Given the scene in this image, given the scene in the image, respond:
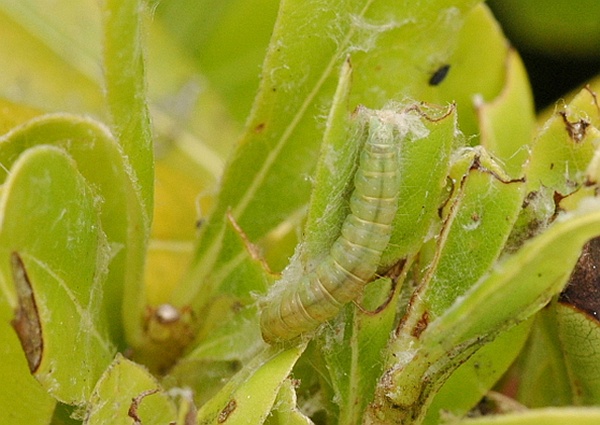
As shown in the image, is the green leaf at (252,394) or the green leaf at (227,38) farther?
the green leaf at (227,38)

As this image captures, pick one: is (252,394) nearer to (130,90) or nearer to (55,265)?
(55,265)

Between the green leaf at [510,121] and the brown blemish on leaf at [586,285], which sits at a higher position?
the brown blemish on leaf at [586,285]

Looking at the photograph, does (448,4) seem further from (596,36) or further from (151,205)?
(596,36)

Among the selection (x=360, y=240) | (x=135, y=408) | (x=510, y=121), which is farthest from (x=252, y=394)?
A: (x=510, y=121)

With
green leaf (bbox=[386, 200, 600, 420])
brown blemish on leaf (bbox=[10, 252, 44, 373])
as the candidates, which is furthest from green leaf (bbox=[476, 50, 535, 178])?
brown blemish on leaf (bbox=[10, 252, 44, 373])

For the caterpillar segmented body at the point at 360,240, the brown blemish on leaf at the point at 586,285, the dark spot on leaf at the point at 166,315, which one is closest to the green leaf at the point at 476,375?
the brown blemish on leaf at the point at 586,285

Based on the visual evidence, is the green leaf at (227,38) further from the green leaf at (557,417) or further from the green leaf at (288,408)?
the green leaf at (557,417)

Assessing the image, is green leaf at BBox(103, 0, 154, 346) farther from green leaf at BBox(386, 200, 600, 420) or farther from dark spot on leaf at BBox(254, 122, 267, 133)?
green leaf at BBox(386, 200, 600, 420)
